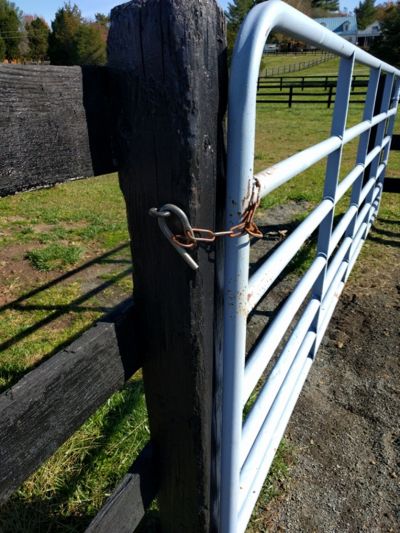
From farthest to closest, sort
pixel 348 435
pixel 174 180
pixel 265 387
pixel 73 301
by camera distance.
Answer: pixel 73 301 < pixel 348 435 < pixel 265 387 < pixel 174 180

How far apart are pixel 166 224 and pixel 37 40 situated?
169ft

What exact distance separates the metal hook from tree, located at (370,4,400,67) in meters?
39.5

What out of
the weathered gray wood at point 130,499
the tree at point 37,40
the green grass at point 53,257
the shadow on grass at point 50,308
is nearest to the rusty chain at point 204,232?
the weathered gray wood at point 130,499

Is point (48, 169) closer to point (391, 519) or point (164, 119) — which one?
point (164, 119)

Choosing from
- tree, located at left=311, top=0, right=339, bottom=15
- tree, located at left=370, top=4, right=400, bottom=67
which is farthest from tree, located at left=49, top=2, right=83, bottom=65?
tree, located at left=311, top=0, right=339, bottom=15

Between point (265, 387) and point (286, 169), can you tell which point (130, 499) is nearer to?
point (265, 387)

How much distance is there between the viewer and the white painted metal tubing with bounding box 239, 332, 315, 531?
143 cm

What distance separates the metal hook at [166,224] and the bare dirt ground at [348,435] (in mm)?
1426

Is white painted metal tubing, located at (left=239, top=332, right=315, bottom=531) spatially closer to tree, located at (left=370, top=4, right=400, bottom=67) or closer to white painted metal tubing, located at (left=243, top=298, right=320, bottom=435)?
white painted metal tubing, located at (left=243, top=298, right=320, bottom=435)

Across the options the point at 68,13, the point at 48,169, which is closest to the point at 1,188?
the point at 48,169

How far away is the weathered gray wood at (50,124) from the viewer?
694 millimetres

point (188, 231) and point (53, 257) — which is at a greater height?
point (188, 231)

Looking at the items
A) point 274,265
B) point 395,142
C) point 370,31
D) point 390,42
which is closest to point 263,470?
point 274,265

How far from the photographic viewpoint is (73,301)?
11.9 ft
